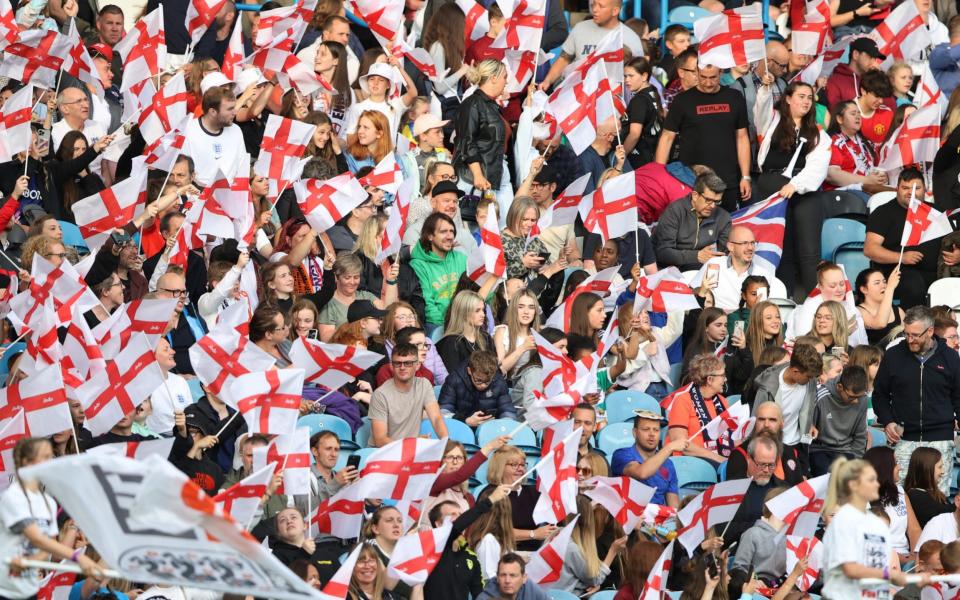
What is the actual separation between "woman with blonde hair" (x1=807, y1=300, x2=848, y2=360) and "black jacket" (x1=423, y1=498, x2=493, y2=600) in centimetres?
381

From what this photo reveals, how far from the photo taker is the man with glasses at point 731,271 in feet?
55.2

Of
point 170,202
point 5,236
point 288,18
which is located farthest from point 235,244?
point 288,18

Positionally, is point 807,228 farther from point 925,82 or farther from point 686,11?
point 686,11

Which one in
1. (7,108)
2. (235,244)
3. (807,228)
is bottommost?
(807,228)

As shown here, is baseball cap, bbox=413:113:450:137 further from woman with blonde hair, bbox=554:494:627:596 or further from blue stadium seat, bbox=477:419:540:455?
woman with blonde hair, bbox=554:494:627:596

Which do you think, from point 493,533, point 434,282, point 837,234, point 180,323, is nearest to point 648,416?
point 493,533

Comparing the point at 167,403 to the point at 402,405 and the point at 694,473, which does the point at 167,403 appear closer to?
the point at 402,405

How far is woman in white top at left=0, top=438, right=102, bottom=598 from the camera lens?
1065 centimetres

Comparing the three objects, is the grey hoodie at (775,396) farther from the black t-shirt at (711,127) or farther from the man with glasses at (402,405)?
the black t-shirt at (711,127)

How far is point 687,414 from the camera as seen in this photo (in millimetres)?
15203

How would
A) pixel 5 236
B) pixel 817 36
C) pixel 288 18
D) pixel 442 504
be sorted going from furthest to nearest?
pixel 817 36, pixel 288 18, pixel 5 236, pixel 442 504

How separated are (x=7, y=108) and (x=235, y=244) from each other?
6.39ft

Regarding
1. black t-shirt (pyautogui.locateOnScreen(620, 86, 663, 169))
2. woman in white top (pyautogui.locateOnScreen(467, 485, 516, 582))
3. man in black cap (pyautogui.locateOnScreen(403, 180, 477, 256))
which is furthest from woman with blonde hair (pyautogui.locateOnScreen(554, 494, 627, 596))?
black t-shirt (pyautogui.locateOnScreen(620, 86, 663, 169))

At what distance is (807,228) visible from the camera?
715 inches
